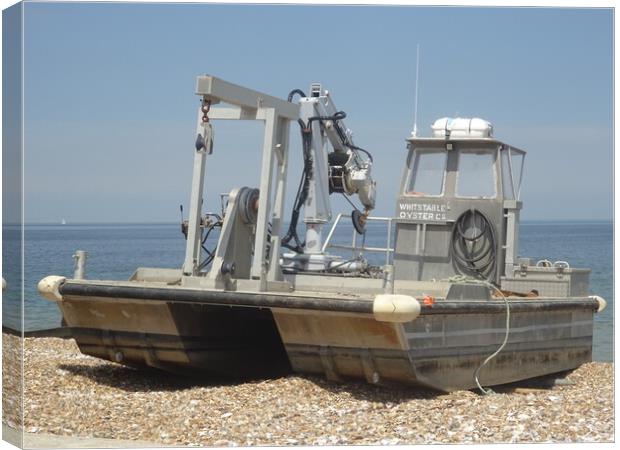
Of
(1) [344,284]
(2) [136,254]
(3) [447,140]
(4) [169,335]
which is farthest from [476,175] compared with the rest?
(2) [136,254]

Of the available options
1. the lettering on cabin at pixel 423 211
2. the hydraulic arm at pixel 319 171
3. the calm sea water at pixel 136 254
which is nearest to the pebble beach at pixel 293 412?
the calm sea water at pixel 136 254

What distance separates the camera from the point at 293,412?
10156mm

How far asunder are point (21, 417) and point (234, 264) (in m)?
3.45

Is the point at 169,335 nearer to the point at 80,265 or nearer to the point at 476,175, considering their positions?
the point at 80,265

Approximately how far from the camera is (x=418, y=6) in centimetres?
861

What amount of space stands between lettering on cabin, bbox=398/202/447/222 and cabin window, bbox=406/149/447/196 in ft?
0.60

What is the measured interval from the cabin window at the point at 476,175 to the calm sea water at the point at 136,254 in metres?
0.77

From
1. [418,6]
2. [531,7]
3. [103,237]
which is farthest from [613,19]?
[103,237]

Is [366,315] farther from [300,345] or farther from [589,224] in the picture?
[589,224]

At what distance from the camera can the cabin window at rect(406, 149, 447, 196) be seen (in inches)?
558

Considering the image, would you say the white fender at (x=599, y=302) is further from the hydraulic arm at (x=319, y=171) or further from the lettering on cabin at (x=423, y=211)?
the hydraulic arm at (x=319, y=171)

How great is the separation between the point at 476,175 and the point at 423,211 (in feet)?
2.39

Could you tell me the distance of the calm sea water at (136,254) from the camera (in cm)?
859

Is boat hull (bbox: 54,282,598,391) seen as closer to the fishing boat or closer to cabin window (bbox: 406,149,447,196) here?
the fishing boat
